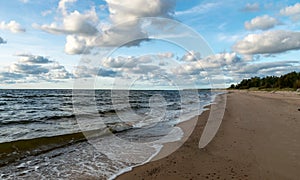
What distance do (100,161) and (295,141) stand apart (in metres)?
6.98

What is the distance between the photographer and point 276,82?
340ft

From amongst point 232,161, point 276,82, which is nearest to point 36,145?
point 232,161

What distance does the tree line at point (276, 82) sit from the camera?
289 feet

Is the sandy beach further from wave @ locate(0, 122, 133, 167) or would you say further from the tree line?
the tree line

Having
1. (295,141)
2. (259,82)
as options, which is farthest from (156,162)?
(259,82)

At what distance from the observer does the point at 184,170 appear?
616 cm

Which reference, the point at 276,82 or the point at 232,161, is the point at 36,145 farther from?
the point at 276,82

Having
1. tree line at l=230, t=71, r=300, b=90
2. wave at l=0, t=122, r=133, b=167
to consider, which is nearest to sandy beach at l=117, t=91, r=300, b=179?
wave at l=0, t=122, r=133, b=167

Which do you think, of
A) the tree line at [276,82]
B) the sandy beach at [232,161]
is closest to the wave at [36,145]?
the sandy beach at [232,161]

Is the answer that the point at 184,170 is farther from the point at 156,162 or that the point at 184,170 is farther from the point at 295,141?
the point at 295,141

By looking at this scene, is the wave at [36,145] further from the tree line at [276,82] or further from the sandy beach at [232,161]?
the tree line at [276,82]

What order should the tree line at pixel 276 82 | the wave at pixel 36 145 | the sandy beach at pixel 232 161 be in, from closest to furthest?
the sandy beach at pixel 232 161 → the wave at pixel 36 145 → the tree line at pixel 276 82

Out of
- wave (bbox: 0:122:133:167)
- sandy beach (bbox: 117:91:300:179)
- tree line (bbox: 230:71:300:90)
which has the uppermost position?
tree line (bbox: 230:71:300:90)

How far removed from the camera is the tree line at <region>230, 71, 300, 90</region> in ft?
289
